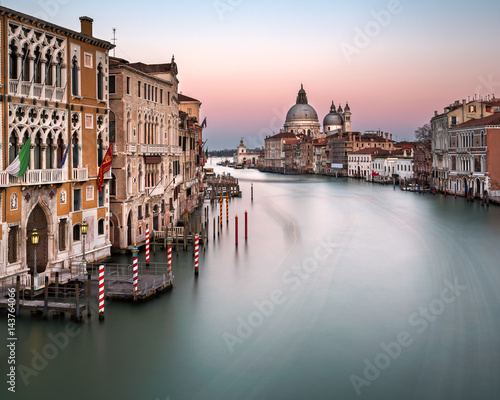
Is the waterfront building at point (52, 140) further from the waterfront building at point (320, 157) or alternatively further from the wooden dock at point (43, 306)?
the waterfront building at point (320, 157)

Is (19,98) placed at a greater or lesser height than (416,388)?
greater

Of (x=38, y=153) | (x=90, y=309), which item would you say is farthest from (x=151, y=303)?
(x=38, y=153)

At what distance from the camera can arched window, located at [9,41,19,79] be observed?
43.0 feet

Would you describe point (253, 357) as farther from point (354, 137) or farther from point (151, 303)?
point (354, 137)

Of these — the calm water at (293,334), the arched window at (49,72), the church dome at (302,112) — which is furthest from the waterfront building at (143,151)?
the church dome at (302,112)

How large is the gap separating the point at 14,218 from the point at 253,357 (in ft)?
21.2

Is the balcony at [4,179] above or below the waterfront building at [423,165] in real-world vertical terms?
below

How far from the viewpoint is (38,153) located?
1409cm

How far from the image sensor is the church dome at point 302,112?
137500 millimetres

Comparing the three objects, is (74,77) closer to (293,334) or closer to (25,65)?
(25,65)

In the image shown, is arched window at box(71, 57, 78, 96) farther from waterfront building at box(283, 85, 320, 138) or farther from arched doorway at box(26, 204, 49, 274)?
waterfront building at box(283, 85, 320, 138)

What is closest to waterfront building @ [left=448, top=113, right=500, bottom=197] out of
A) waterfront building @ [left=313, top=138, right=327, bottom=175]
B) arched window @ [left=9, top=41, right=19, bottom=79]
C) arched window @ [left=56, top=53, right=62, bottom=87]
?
arched window @ [left=56, top=53, right=62, bottom=87]

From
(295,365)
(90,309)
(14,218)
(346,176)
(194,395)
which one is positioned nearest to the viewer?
(194,395)

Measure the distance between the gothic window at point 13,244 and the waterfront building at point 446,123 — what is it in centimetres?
3861
